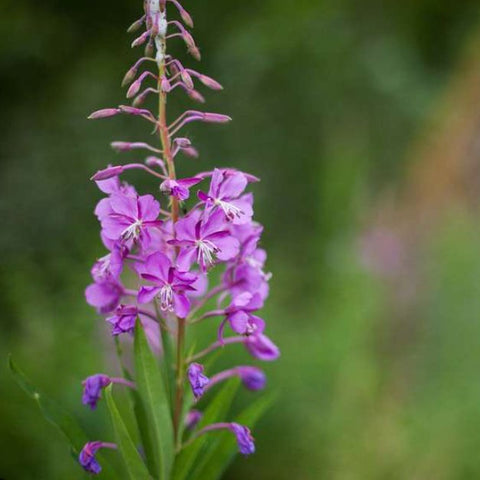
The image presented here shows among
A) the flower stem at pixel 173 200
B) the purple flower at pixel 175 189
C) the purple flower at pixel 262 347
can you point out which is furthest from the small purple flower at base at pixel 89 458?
the purple flower at pixel 175 189

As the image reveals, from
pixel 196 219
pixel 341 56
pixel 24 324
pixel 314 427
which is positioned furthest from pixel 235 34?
pixel 196 219

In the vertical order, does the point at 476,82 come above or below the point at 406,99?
above

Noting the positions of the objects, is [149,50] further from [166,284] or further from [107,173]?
[166,284]

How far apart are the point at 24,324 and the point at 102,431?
103 centimetres

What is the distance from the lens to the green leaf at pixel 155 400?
184 centimetres

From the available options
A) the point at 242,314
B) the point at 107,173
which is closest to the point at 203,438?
the point at 242,314

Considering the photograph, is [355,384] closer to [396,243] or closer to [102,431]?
[102,431]

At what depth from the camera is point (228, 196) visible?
1804 millimetres

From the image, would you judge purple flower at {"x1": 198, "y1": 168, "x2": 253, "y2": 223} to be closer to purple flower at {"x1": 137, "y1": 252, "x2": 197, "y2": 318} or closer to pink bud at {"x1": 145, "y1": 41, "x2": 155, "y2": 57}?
purple flower at {"x1": 137, "y1": 252, "x2": 197, "y2": 318}

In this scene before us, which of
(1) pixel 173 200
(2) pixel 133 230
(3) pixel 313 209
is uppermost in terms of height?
(3) pixel 313 209

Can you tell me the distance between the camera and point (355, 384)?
9.76 feet

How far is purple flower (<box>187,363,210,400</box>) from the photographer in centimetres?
178

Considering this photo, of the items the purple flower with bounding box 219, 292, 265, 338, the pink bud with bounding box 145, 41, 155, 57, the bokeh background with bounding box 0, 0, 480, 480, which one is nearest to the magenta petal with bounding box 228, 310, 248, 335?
the purple flower with bounding box 219, 292, 265, 338

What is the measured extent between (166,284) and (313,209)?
4.83m
